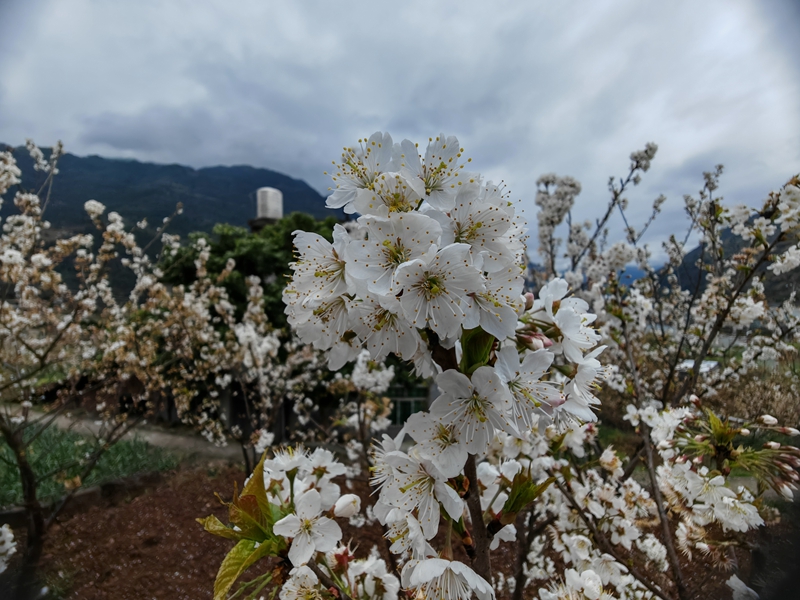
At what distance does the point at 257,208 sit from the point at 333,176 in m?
9.63

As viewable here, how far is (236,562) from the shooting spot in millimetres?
812

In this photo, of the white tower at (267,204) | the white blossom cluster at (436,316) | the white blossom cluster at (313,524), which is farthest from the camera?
the white tower at (267,204)

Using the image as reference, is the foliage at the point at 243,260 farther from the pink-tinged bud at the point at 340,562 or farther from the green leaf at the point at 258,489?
the green leaf at the point at 258,489

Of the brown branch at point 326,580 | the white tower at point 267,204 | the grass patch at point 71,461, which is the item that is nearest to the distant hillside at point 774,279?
the brown branch at point 326,580

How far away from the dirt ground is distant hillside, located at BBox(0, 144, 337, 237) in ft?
9.06

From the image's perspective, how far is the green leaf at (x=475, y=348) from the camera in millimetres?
732

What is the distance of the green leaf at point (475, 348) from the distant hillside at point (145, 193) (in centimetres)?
66

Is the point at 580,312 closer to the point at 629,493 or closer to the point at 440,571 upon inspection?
the point at 440,571

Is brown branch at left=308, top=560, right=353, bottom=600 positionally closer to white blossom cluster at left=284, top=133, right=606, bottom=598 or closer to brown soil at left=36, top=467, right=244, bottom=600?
white blossom cluster at left=284, top=133, right=606, bottom=598

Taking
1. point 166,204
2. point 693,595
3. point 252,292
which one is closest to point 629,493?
point 693,595

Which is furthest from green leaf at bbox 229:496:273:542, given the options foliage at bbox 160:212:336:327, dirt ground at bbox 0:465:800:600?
foliage at bbox 160:212:336:327

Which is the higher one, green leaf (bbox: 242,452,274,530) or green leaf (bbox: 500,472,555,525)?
green leaf (bbox: 242,452,274,530)

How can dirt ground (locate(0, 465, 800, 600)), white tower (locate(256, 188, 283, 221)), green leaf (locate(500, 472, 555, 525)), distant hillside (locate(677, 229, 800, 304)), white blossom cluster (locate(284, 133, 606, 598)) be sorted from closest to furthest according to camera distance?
white blossom cluster (locate(284, 133, 606, 598)) → green leaf (locate(500, 472, 555, 525)) → distant hillside (locate(677, 229, 800, 304)) → dirt ground (locate(0, 465, 800, 600)) → white tower (locate(256, 188, 283, 221))

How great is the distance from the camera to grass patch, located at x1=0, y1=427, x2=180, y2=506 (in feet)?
12.6
